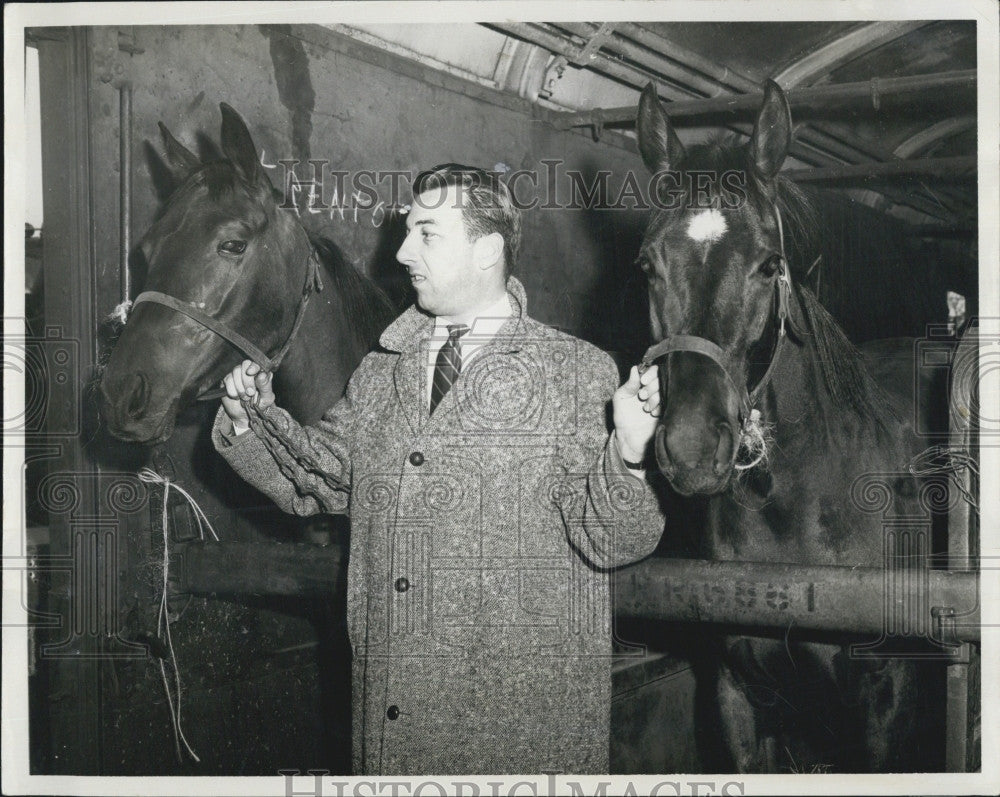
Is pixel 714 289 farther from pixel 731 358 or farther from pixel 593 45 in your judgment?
pixel 593 45

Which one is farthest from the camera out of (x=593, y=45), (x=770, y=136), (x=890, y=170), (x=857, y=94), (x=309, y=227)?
(x=890, y=170)

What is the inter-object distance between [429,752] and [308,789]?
13.4 inches

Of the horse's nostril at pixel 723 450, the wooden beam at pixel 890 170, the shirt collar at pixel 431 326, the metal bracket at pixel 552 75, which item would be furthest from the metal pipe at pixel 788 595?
the metal bracket at pixel 552 75

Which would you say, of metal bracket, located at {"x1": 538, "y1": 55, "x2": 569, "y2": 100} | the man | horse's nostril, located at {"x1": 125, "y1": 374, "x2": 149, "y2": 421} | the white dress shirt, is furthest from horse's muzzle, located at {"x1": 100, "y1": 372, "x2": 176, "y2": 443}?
metal bracket, located at {"x1": 538, "y1": 55, "x2": 569, "y2": 100}

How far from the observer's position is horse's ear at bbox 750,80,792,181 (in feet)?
4.36

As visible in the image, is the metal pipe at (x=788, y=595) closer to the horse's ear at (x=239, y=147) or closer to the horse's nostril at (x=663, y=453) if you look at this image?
the horse's nostril at (x=663, y=453)

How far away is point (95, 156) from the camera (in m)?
1.52

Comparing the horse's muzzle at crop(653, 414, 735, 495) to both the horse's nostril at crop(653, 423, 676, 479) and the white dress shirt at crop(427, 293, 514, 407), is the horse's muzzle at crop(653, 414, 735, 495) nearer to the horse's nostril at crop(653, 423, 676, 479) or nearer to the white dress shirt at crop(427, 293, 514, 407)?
the horse's nostril at crop(653, 423, 676, 479)

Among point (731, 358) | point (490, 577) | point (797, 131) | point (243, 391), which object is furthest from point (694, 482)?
point (797, 131)

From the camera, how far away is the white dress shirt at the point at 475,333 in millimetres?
1279

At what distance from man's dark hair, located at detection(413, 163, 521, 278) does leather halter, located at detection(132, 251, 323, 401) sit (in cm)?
43

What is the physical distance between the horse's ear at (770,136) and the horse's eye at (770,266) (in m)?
0.16

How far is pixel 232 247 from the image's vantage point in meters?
1.48

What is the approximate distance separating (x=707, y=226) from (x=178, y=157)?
1.02 meters
